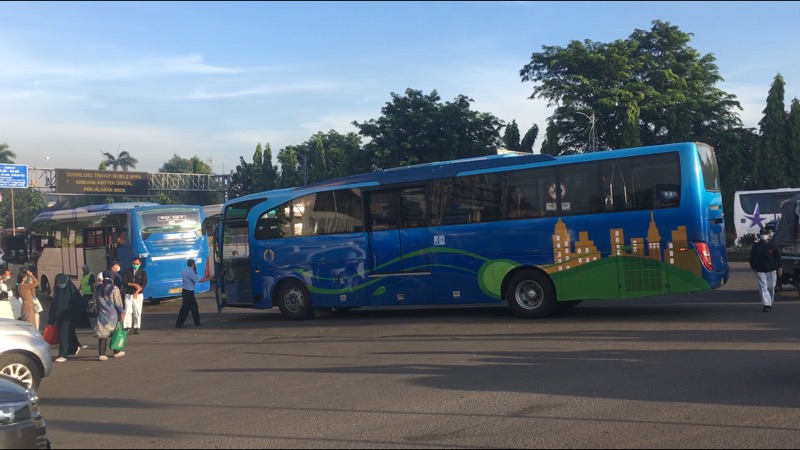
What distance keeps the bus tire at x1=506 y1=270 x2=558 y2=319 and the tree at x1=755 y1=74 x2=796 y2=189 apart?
32.9 m

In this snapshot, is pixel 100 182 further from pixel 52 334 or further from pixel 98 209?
pixel 52 334

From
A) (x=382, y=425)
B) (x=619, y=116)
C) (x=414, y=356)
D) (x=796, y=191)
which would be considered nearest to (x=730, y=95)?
(x=619, y=116)

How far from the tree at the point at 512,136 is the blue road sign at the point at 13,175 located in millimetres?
29128

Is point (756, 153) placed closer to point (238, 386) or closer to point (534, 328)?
point (534, 328)

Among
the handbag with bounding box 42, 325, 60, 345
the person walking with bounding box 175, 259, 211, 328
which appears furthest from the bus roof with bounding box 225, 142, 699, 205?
the handbag with bounding box 42, 325, 60, 345

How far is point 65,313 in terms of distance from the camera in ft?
43.5

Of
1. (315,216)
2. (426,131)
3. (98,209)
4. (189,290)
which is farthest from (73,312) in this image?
(426,131)

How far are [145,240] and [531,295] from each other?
13711 mm

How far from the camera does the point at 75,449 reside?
707cm

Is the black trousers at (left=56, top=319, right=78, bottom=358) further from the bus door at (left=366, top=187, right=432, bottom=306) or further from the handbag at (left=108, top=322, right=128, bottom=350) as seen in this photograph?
the bus door at (left=366, top=187, right=432, bottom=306)

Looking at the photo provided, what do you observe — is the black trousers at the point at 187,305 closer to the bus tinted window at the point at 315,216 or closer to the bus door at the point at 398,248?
the bus tinted window at the point at 315,216

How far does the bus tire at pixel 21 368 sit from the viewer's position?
960 centimetres

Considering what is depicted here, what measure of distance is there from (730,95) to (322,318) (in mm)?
36638

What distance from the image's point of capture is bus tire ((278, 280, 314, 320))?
17656 millimetres
